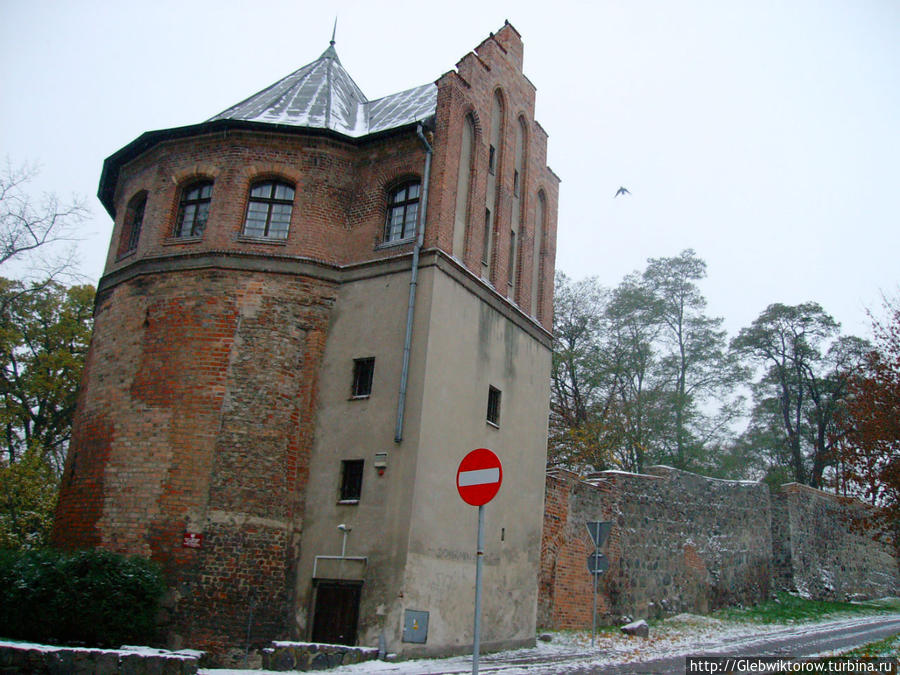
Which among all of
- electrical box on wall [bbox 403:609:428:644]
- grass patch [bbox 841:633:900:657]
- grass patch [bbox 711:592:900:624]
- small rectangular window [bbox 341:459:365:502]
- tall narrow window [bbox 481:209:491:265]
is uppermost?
tall narrow window [bbox 481:209:491:265]

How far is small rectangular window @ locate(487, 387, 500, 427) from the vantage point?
17688 mm

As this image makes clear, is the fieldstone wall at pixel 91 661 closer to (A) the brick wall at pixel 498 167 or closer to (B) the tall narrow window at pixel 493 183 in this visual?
(A) the brick wall at pixel 498 167

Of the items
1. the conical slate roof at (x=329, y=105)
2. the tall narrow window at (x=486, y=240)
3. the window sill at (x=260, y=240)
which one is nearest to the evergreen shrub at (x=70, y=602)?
the window sill at (x=260, y=240)

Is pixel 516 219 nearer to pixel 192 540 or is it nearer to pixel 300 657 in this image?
pixel 192 540

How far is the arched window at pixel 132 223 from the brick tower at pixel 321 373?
0.17 feet

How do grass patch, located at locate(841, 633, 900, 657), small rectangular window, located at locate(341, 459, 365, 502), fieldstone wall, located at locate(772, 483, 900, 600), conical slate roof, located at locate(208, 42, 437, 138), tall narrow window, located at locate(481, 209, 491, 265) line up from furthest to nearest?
fieldstone wall, located at locate(772, 483, 900, 600) < conical slate roof, located at locate(208, 42, 437, 138) < tall narrow window, located at locate(481, 209, 491, 265) < small rectangular window, located at locate(341, 459, 365, 502) < grass patch, located at locate(841, 633, 900, 657)

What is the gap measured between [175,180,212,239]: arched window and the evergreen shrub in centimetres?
802

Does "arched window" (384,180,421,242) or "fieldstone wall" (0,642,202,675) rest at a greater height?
"arched window" (384,180,421,242)

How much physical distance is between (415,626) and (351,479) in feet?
10.4

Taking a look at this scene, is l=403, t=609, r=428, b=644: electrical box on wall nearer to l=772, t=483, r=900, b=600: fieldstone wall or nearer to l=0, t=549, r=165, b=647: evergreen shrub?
l=0, t=549, r=165, b=647: evergreen shrub

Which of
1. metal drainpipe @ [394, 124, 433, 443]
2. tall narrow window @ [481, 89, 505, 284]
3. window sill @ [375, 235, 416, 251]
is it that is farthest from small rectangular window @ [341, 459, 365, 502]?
tall narrow window @ [481, 89, 505, 284]

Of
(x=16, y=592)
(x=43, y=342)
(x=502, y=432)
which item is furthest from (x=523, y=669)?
(x=43, y=342)

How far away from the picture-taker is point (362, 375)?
53.8ft

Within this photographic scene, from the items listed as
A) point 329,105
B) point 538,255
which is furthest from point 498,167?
point 329,105
